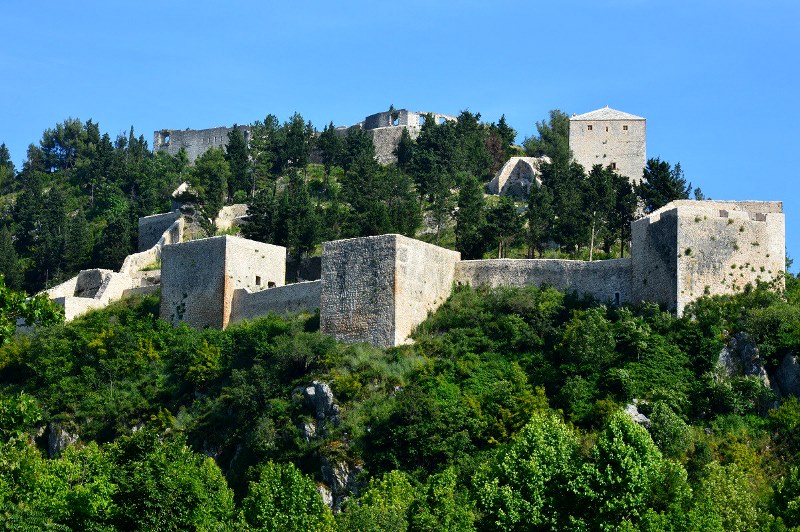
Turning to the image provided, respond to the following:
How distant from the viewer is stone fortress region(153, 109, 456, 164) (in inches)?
2744

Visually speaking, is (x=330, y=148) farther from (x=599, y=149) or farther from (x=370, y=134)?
(x=599, y=149)

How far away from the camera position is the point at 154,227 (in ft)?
200

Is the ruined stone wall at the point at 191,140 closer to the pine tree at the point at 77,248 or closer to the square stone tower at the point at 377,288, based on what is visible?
the pine tree at the point at 77,248

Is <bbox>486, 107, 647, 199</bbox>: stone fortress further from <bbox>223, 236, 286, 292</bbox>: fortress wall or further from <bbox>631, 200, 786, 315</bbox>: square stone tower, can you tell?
<bbox>631, 200, 786, 315</bbox>: square stone tower

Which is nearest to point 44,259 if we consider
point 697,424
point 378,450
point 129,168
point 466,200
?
point 129,168

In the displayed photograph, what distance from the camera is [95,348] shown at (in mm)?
47812

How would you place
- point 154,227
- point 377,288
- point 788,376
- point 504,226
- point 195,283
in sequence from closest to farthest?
point 788,376
point 377,288
point 195,283
point 504,226
point 154,227

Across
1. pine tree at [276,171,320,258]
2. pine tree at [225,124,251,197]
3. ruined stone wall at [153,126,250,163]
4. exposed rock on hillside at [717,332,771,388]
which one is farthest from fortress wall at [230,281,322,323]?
ruined stone wall at [153,126,250,163]

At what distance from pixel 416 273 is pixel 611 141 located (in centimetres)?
1895

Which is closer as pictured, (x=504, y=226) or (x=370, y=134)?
(x=504, y=226)

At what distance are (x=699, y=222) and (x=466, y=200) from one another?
12239 mm

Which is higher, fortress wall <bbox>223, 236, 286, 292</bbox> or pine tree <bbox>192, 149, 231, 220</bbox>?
pine tree <bbox>192, 149, 231, 220</bbox>

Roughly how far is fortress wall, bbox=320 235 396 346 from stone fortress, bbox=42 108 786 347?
0.03 m

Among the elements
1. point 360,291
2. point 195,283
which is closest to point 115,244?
point 195,283
